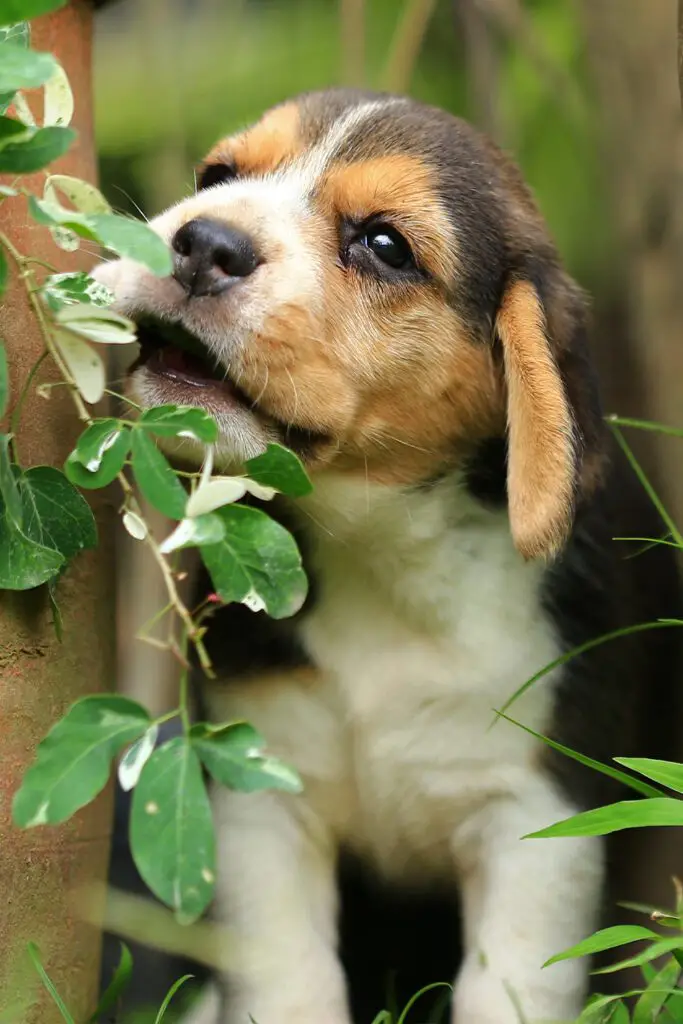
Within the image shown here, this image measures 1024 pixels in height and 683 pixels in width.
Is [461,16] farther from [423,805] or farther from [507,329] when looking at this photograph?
[423,805]

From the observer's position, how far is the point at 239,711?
301 cm

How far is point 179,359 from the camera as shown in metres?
2.67

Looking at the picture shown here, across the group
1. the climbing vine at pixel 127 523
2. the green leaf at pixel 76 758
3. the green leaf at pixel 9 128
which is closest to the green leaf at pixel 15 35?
the climbing vine at pixel 127 523

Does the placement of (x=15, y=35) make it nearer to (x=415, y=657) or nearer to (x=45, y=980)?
(x=415, y=657)

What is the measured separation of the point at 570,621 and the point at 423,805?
0.53 m

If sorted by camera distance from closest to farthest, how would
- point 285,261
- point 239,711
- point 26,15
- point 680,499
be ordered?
point 26,15, point 285,261, point 239,711, point 680,499

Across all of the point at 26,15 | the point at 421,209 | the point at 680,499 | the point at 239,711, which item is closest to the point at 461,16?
the point at 680,499

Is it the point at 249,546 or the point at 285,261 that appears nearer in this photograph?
the point at 249,546

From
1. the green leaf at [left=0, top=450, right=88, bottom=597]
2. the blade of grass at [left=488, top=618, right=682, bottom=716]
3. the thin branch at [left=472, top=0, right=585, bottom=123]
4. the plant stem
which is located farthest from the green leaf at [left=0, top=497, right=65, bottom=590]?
the thin branch at [left=472, top=0, right=585, bottom=123]

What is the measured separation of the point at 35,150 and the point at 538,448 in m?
1.14

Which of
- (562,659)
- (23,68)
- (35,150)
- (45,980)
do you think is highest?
(23,68)

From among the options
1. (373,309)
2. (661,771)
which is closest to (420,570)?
(373,309)

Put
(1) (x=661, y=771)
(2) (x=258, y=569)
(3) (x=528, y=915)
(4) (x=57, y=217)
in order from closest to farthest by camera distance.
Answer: (4) (x=57, y=217) → (2) (x=258, y=569) → (1) (x=661, y=771) → (3) (x=528, y=915)

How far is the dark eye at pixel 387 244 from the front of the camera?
2.80 m
